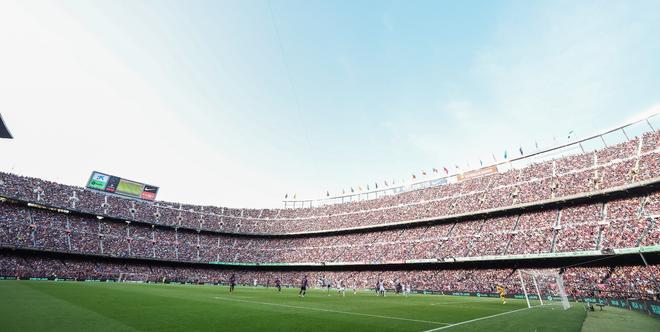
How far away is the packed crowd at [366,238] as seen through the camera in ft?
→ 104

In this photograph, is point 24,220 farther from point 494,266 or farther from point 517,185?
point 517,185

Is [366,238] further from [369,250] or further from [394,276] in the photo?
[394,276]

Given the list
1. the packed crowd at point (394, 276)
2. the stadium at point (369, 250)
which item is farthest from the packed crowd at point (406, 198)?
the packed crowd at point (394, 276)

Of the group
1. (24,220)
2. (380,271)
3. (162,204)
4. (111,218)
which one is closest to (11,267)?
(24,220)

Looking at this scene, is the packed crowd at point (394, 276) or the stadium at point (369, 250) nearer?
the stadium at point (369, 250)

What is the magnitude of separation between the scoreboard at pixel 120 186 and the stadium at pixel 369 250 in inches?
10.1

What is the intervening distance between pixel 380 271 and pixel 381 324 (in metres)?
40.4

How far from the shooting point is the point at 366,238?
56.2 m

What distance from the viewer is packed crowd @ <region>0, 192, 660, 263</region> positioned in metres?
31.6

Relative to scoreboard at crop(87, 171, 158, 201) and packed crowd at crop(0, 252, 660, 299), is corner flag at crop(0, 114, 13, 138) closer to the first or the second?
packed crowd at crop(0, 252, 660, 299)

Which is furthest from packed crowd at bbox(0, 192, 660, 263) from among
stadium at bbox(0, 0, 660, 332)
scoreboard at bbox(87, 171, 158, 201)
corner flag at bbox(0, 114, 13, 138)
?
corner flag at bbox(0, 114, 13, 138)

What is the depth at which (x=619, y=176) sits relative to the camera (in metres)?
33.6

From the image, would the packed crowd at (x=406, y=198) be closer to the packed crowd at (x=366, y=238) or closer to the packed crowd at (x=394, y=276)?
the packed crowd at (x=366, y=238)

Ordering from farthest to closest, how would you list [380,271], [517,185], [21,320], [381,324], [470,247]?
[380,271]
[517,185]
[470,247]
[381,324]
[21,320]
